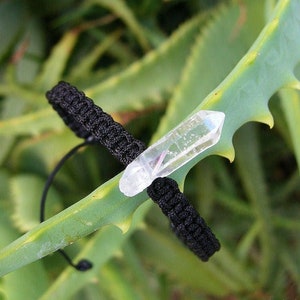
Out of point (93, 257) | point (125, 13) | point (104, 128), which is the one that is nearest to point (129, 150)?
point (104, 128)

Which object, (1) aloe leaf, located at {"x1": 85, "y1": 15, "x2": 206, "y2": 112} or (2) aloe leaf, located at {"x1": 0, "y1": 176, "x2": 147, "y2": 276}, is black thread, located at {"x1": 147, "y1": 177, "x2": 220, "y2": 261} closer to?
(2) aloe leaf, located at {"x1": 0, "y1": 176, "x2": 147, "y2": 276}

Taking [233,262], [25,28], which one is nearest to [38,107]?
[25,28]

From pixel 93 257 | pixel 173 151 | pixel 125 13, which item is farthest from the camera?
pixel 125 13

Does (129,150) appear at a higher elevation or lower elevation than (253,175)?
higher

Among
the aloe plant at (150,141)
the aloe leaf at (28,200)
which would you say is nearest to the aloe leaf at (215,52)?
the aloe plant at (150,141)

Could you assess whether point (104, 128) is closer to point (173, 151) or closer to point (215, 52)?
point (173, 151)

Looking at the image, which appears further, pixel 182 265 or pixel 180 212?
pixel 182 265
